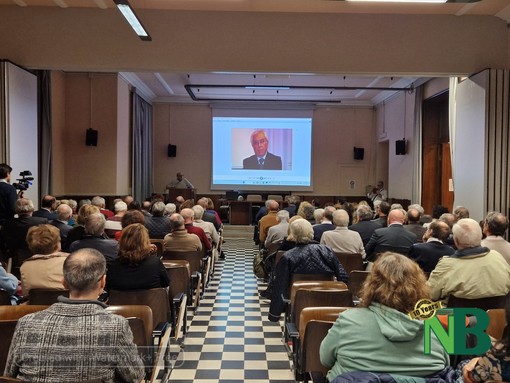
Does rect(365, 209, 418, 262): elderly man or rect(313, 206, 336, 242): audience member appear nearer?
rect(365, 209, 418, 262): elderly man

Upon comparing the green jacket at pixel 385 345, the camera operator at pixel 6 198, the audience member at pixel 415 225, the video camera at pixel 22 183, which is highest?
the video camera at pixel 22 183

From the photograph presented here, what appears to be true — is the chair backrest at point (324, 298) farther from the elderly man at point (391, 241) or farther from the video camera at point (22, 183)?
the video camera at point (22, 183)

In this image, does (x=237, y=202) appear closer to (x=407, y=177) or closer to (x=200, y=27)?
(x=407, y=177)

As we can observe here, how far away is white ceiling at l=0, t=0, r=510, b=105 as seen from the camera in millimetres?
7050

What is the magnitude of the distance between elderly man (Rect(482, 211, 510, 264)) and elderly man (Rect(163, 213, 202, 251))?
3.09 meters

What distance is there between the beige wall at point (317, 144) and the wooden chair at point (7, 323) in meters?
13.8

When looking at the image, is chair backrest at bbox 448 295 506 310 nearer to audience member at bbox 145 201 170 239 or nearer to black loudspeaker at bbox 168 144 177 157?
audience member at bbox 145 201 170 239

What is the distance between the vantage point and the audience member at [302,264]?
4086 millimetres

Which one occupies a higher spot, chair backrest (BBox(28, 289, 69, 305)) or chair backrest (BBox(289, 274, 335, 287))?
chair backrest (BBox(28, 289, 69, 305))

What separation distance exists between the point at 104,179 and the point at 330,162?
8.03 meters

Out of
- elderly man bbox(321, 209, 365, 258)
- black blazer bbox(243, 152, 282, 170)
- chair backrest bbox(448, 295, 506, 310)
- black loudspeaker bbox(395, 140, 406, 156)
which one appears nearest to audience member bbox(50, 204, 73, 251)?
elderly man bbox(321, 209, 365, 258)

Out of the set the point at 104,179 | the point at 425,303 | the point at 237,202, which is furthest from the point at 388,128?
the point at 425,303

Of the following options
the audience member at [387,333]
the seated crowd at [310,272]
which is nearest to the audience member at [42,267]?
the seated crowd at [310,272]

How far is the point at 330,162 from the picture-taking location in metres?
16.4
